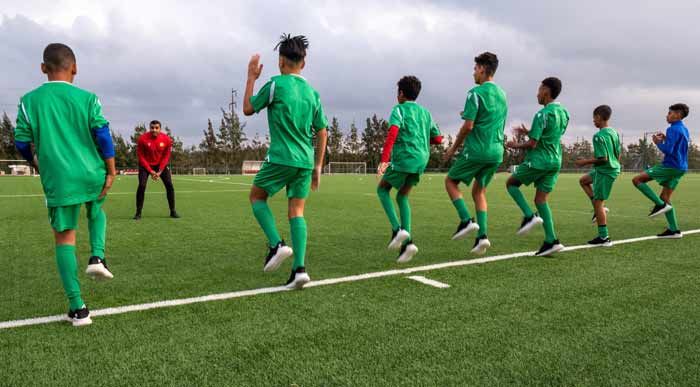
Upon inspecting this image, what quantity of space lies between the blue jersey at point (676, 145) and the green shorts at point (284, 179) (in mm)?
6139

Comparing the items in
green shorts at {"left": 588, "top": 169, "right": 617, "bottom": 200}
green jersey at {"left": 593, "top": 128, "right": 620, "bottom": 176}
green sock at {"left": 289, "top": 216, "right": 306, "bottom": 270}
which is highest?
green jersey at {"left": 593, "top": 128, "right": 620, "bottom": 176}

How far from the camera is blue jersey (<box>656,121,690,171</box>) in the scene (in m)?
7.18

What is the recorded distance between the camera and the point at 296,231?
13.8 ft

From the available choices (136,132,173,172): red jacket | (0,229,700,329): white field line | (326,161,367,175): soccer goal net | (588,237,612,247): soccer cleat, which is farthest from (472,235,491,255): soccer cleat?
(326,161,367,175): soccer goal net

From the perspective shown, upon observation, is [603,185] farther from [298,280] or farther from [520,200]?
[298,280]

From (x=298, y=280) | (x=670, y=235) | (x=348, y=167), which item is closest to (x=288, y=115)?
(x=298, y=280)

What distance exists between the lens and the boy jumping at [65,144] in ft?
10.3

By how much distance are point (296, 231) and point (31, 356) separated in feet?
7.02

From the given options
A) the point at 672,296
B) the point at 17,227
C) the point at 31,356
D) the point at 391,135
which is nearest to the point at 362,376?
the point at 31,356

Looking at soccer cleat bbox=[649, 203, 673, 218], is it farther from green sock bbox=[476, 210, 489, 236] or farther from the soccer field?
green sock bbox=[476, 210, 489, 236]

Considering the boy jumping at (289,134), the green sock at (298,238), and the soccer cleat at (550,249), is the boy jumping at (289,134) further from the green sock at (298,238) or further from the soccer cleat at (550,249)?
the soccer cleat at (550,249)

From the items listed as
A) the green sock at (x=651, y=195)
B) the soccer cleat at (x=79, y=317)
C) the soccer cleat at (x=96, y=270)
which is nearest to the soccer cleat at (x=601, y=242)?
the green sock at (x=651, y=195)

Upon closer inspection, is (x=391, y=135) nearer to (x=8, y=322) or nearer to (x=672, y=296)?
(x=672, y=296)

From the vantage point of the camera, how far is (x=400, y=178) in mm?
5586
